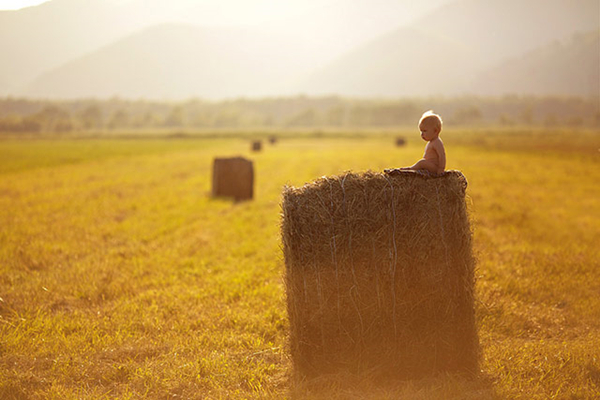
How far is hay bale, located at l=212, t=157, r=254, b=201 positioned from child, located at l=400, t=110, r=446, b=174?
1199 cm

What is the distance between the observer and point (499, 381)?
4668 millimetres

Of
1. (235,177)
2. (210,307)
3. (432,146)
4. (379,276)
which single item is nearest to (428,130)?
(432,146)

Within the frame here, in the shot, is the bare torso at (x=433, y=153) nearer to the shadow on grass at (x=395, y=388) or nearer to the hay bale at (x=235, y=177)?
the shadow on grass at (x=395, y=388)

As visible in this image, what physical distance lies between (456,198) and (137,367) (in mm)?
4077

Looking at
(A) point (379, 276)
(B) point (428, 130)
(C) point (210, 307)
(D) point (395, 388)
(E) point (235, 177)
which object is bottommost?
(D) point (395, 388)

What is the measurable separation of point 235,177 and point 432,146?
488 inches

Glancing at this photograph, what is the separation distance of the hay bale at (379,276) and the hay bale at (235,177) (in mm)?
11856

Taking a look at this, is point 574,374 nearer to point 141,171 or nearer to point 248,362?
point 248,362

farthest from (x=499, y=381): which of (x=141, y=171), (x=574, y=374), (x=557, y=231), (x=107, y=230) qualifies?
(x=141, y=171)

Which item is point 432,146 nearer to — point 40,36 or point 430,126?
point 430,126

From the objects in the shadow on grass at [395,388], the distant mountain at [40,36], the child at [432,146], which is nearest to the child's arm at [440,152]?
the child at [432,146]

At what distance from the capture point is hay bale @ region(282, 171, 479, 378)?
4.78 metres

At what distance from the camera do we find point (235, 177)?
16.7m

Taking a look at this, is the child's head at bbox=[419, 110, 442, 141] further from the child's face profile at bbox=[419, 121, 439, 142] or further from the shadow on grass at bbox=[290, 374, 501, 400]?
the shadow on grass at bbox=[290, 374, 501, 400]
